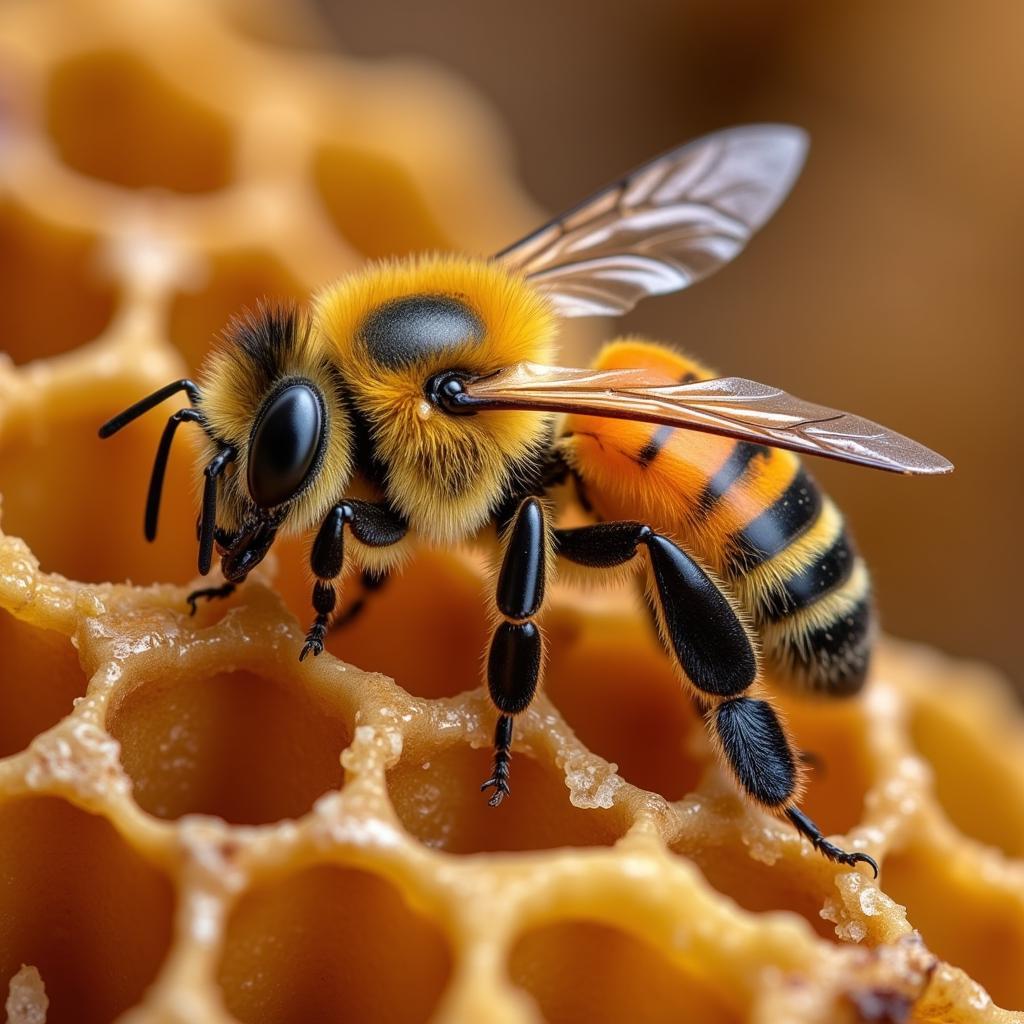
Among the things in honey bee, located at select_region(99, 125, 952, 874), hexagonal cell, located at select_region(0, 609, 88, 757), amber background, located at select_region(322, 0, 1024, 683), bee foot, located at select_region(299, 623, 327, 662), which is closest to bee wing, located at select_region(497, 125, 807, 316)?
honey bee, located at select_region(99, 125, 952, 874)

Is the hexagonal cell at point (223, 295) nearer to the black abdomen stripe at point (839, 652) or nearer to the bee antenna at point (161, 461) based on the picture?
the bee antenna at point (161, 461)

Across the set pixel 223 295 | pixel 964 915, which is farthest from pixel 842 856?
pixel 223 295

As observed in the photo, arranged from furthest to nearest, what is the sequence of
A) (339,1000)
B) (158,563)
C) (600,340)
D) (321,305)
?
1. (600,340)
2. (158,563)
3. (321,305)
4. (339,1000)

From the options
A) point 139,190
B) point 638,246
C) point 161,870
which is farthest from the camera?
point 139,190

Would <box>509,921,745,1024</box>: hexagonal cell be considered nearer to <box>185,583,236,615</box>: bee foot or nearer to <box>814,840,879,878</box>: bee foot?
<box>814,840,879,878</box>: bee foot

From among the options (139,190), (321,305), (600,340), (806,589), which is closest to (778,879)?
(806,589)

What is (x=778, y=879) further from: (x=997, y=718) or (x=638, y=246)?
(x=638, y=246)
